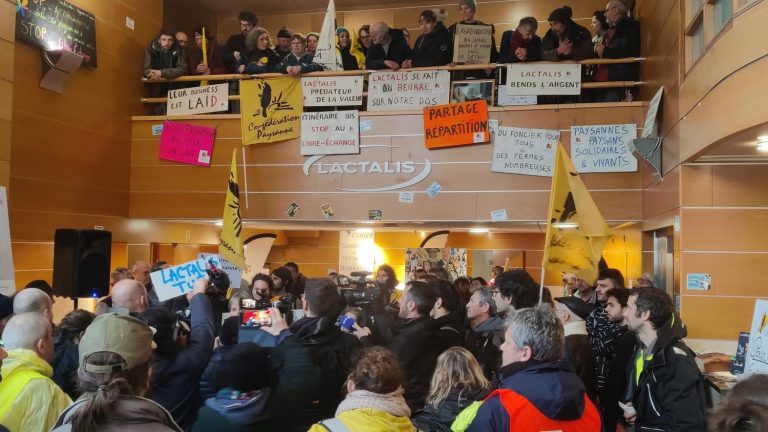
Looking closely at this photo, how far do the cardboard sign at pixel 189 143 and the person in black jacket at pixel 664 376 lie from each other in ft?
24.5

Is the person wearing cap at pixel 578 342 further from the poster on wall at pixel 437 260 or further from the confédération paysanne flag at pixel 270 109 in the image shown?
the poster on wall at pixel 437 260

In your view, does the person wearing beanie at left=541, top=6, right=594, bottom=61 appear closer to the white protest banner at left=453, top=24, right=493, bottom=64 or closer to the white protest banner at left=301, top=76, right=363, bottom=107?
the white protest banner at left=453, top=24, right=493, bottom=64

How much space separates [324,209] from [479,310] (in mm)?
5128

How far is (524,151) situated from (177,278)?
17.4ft

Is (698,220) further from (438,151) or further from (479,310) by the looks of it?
(438,151)

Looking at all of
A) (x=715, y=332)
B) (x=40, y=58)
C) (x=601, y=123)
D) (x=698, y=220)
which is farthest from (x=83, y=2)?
(x=715, y=332)

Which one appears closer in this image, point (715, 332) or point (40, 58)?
point (715, 332)

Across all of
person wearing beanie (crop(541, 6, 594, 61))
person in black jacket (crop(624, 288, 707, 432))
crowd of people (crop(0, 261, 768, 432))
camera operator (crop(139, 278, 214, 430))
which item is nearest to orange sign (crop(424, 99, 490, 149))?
person wearing beanie (crop(541, 6, 594, 61))

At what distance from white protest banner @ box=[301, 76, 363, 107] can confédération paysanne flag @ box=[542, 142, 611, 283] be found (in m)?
4.99

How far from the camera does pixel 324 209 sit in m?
9.57

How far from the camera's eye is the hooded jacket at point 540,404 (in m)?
2.47

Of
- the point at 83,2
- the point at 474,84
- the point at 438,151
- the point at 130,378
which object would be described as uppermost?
the point at 83,2

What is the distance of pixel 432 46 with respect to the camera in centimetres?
934

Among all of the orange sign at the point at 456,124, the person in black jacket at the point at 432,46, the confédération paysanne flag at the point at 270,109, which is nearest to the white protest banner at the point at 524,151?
the orange sign at the point at 456,124
